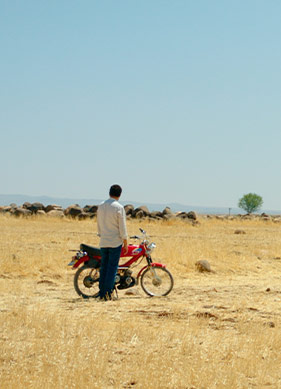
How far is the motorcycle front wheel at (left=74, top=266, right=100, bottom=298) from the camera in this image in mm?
12898

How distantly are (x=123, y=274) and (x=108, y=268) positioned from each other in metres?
0.77

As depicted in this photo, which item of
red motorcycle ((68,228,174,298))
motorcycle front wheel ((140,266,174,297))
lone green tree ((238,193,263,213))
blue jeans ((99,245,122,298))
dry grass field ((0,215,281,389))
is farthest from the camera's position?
lone green tree ((238,193,263,213))

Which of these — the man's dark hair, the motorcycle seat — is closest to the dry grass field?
the motorcycle seat

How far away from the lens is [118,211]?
1210cm

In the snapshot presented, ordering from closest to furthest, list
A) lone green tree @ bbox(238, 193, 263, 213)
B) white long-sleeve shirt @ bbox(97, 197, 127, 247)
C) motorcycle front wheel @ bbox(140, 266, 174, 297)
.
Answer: white long-sleeve shirt @ bbox(97, 197, 127, 247) < motorcycle front wheel @ bbox(140, 266, 174, 297) < lone green tree @ bbox(238, 193, 263, 213)

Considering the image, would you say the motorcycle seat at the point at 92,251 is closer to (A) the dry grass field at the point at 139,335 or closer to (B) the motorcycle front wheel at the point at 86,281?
(B) the motorcycle front wheel at the point at 86,281

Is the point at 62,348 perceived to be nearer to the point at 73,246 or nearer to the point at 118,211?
the point at 118,211

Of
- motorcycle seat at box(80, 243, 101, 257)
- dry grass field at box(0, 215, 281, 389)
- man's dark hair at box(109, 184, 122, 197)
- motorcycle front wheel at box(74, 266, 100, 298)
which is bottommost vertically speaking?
dry grass field at box(0, 215, 281, 389)

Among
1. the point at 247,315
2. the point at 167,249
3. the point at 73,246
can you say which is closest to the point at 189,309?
the point at 247,315

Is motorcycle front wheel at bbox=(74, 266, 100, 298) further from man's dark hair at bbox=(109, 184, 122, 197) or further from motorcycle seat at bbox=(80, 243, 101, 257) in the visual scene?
man's dark hair at bbox=(109, 184, 122, 197)

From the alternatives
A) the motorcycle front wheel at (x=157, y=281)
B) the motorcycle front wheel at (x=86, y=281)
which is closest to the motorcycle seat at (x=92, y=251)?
the motorcycle front wheel at (x=86, y=281)

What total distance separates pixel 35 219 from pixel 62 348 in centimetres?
3545

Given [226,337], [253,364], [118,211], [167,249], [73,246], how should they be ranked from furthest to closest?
[73,246], [167,249], [118,211], [226,337], [253,364]

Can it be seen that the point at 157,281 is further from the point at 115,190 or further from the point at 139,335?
the point at 139,335
